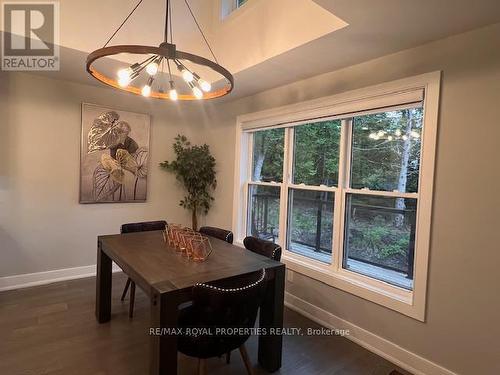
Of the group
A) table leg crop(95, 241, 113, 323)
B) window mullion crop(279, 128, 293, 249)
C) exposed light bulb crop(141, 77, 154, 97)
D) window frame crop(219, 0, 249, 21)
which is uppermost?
window frame crop(219, 0, 249, 21)

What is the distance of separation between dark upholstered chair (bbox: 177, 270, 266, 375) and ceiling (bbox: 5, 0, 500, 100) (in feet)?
5.67

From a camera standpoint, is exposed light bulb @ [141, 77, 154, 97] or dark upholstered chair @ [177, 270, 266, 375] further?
exposed light bulb @ [141, 77, 154, 97]

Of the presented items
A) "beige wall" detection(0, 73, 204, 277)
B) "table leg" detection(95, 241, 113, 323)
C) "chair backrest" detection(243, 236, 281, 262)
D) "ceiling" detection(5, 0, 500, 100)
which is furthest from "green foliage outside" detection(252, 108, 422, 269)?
"beige wall" detection(0, 73, 204, 277)

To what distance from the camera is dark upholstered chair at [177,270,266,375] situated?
154cm

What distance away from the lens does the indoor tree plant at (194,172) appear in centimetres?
418

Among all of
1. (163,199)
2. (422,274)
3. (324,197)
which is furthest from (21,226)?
(422,274)

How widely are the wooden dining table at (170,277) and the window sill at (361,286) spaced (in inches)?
32.2

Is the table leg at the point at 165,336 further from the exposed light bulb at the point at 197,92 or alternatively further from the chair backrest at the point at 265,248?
the exposed light bulb at the point at 197,92

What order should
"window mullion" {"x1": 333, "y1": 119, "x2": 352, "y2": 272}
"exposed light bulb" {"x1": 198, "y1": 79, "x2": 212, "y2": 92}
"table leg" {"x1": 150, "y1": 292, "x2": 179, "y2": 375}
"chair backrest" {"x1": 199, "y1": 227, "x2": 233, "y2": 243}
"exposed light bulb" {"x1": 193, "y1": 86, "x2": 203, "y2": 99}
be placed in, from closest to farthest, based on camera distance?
1. "table leg" {"x1": 150, "y1": 292, "x2": 179, "y2": 375}
2. "exposed light bulb" {"x1": 198, "y1": 79, "x2": 212, "y2": 92}
3. "exposed light bulb" {"x1": 193, "y1": 86, "x2": 203, "y2": 99}
4. "window mullion" {"x1": 333, "y1": 119, "x2": 352, "y2": 272}
5. "chair backrest" {"x1": 199, "y1": 227, "x2": 233, "y2": 243}

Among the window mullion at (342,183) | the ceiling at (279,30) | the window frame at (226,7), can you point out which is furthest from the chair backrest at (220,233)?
the window frame at (226,7)

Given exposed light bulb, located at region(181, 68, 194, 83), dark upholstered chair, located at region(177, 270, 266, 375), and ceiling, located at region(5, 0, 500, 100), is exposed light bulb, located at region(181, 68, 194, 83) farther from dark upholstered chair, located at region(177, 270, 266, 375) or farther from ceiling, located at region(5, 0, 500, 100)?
dark upholstered chair, located at region(177, 270, 266, 375)

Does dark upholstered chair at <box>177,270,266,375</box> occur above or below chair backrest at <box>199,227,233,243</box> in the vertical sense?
below

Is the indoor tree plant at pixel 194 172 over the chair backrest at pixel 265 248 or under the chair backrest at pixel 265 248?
over

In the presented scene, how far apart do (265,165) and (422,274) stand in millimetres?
2148
